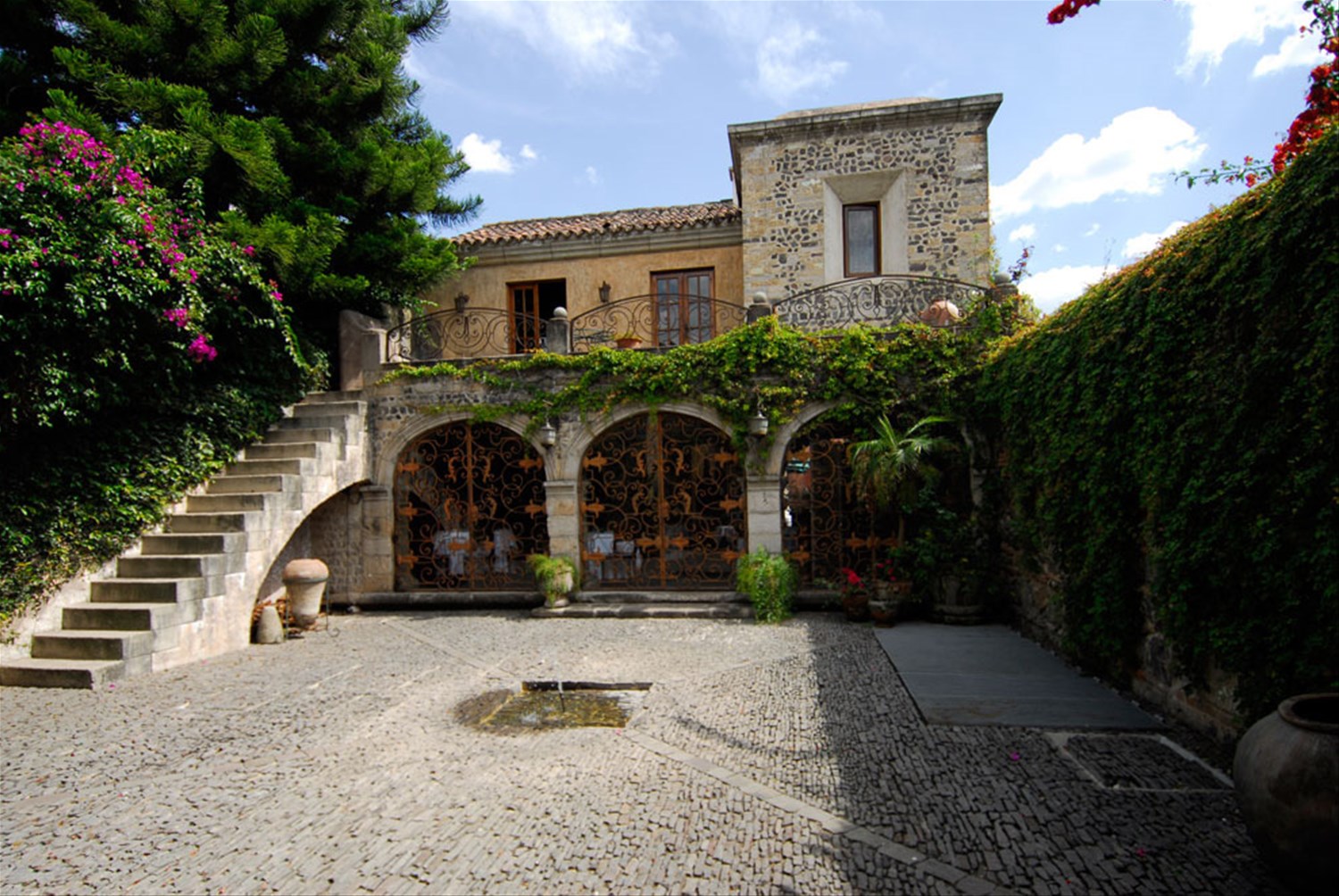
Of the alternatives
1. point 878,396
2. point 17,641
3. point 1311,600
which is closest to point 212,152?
point 17,641

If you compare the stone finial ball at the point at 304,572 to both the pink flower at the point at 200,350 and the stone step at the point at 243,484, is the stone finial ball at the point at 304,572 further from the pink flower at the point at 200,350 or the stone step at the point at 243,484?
the pink flower at the point at 200,350

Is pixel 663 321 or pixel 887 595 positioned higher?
pixel 663 321

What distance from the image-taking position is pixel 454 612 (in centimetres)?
934

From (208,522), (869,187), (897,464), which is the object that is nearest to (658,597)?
(897,464)

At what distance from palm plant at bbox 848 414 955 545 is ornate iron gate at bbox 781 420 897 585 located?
530 mm

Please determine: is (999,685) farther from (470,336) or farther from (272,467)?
(470,336)

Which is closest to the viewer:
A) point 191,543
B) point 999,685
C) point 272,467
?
point 999,685

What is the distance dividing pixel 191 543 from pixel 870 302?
9668mm

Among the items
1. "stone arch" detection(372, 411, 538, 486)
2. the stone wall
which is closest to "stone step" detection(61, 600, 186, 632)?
"stone arch" detection(372, 411, 538, 486)

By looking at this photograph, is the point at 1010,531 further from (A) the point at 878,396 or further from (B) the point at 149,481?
(B) the point at 149,481

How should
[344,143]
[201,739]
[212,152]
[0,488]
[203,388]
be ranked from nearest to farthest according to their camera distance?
[201,739], [0,488], [203,388], [212,152], [344,143]

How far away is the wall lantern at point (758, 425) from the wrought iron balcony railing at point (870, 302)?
7.34ft

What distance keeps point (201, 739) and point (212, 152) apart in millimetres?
7729

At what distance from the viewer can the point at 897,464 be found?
7.69 metres
